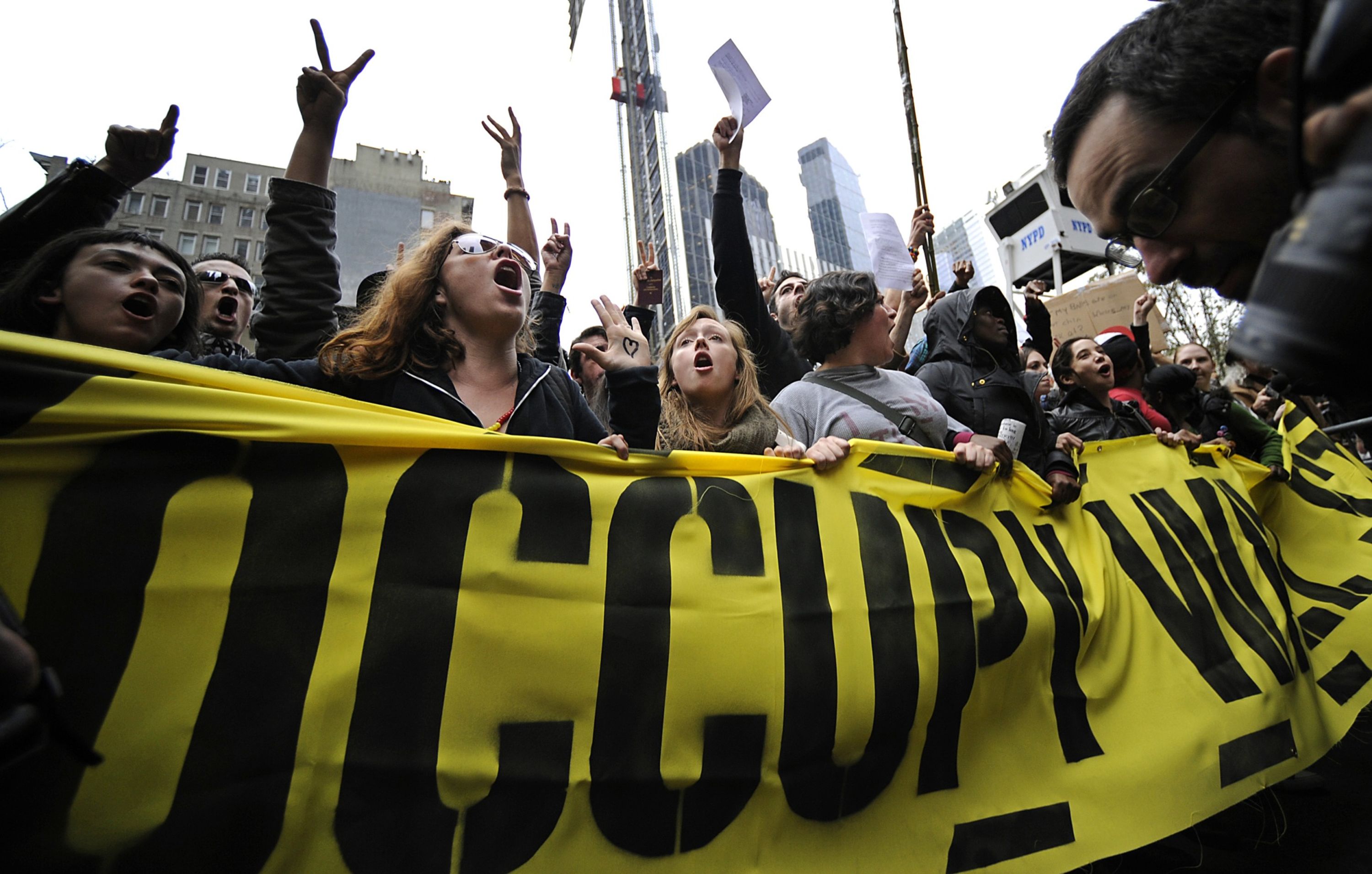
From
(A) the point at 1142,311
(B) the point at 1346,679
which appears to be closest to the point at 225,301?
(B) the point at 1346,679

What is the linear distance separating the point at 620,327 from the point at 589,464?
2.30ft

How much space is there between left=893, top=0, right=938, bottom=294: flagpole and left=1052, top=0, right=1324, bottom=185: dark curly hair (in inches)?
169

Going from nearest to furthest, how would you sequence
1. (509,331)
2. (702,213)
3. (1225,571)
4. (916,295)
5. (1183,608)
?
1. (509,331)
2. (1183,608)
3. (1225,571)
4. (916,295)
5. (702,213)

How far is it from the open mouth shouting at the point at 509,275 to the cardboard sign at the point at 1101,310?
683 cm

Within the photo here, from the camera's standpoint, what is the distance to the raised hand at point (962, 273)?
181 inches

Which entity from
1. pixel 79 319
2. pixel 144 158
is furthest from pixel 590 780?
pixel 144 158

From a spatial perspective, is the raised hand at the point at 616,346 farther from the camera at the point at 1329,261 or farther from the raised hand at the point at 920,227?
the raised hand at the point at 920,227

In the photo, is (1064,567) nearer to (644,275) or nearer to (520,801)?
(520,801)

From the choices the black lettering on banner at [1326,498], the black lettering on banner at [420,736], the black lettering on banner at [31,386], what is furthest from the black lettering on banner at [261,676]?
the black lettering on banner at [1326,498]

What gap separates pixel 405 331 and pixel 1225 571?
3662 mm

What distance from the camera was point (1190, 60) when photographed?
86cm

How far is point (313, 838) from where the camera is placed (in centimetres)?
121

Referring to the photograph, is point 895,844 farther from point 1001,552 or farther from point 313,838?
point 313,838

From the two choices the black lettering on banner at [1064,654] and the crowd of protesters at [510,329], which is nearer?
the crowd of protesters at [510,329]
